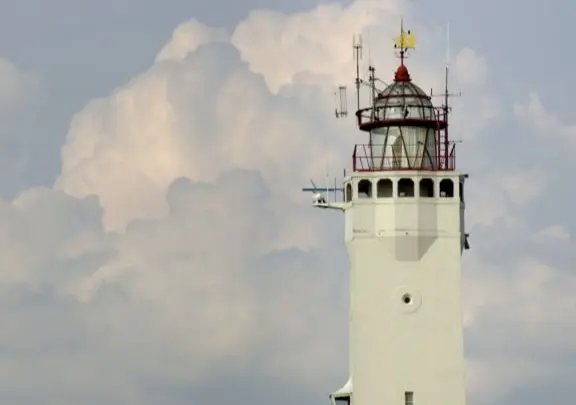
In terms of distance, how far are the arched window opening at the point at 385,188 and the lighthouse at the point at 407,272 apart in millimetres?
36

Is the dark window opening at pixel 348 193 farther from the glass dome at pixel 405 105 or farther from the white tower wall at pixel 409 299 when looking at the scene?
the glass dome at pixel 405 105

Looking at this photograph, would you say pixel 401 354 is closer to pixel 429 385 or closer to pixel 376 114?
pixel 429 385

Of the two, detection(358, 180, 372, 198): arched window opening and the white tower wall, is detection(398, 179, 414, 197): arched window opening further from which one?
detection(358, 180, 372, 198): arched window opening

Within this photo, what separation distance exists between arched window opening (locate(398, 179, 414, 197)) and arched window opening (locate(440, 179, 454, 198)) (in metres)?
1.08

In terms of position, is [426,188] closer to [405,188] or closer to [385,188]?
[405,188]

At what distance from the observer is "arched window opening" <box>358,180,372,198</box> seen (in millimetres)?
111688

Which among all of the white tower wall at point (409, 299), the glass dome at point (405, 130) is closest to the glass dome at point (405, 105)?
the glass dome at point (405, 130)

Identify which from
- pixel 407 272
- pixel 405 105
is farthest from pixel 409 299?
pixel 405 105

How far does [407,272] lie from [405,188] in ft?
9.92

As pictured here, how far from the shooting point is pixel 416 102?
11181 centimetres

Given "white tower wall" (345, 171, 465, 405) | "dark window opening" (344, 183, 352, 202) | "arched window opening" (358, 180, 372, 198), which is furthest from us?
"dark window opening" (344, 183, 352, 202)

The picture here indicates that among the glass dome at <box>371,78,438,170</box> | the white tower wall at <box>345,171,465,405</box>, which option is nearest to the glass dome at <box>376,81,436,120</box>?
the glass dome at <box>371,78,438,170</box>

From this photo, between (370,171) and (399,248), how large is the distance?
2978 millimetres

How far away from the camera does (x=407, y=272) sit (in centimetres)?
11112
